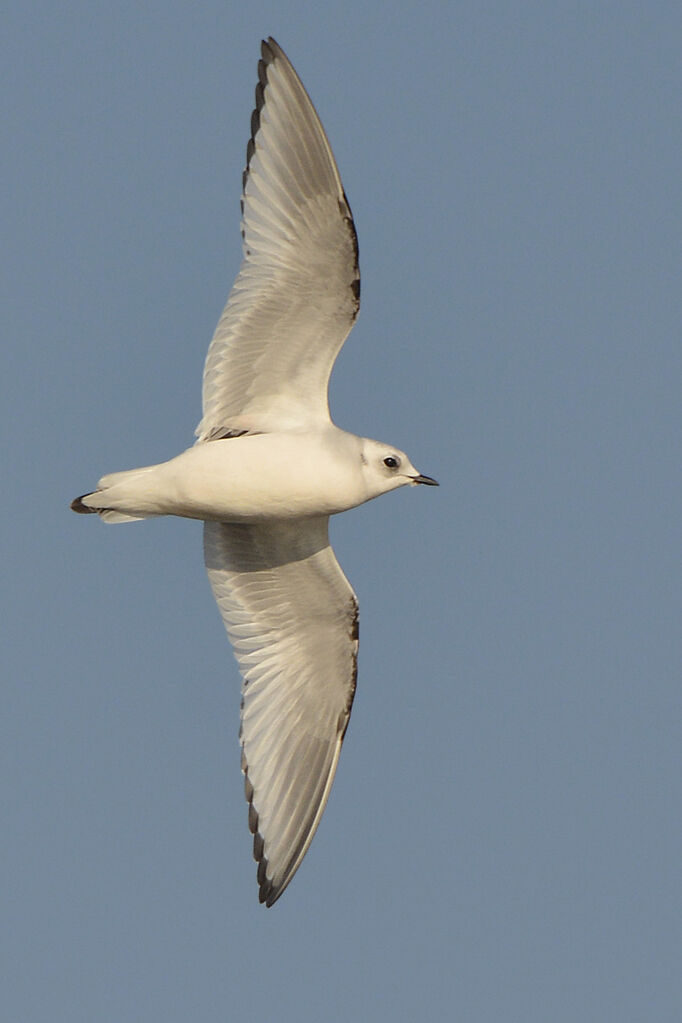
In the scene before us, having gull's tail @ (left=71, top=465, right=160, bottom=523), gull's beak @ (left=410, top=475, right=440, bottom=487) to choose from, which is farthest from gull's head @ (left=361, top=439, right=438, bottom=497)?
gull's tail @ (left=71, top=465, right=160, bottom=523)

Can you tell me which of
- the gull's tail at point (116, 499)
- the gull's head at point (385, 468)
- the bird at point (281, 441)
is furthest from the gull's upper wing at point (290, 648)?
the gull's tail at point (116, 499)

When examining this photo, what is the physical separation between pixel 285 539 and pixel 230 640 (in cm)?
91

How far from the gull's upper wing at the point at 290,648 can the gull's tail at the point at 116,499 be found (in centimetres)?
103

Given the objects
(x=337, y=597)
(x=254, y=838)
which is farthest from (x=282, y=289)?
(x=254, y=838)

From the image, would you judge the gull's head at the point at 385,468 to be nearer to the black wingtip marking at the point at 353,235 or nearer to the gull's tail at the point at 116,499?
the black wingtip marking at the point at 353,235

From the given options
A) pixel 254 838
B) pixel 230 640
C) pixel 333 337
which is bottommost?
pixel 254 838

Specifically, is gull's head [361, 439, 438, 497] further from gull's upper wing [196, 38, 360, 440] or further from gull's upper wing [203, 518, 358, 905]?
gull's upper wing [203, 518, 358, 905]

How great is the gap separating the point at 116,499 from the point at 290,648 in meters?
1.93

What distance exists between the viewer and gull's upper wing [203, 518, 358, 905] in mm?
14805

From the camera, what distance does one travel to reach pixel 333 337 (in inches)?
552

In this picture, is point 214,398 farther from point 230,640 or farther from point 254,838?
point 254,838

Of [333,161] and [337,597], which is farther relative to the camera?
[337,597]

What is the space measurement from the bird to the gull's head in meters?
0.01

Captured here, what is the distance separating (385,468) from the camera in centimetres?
1434
